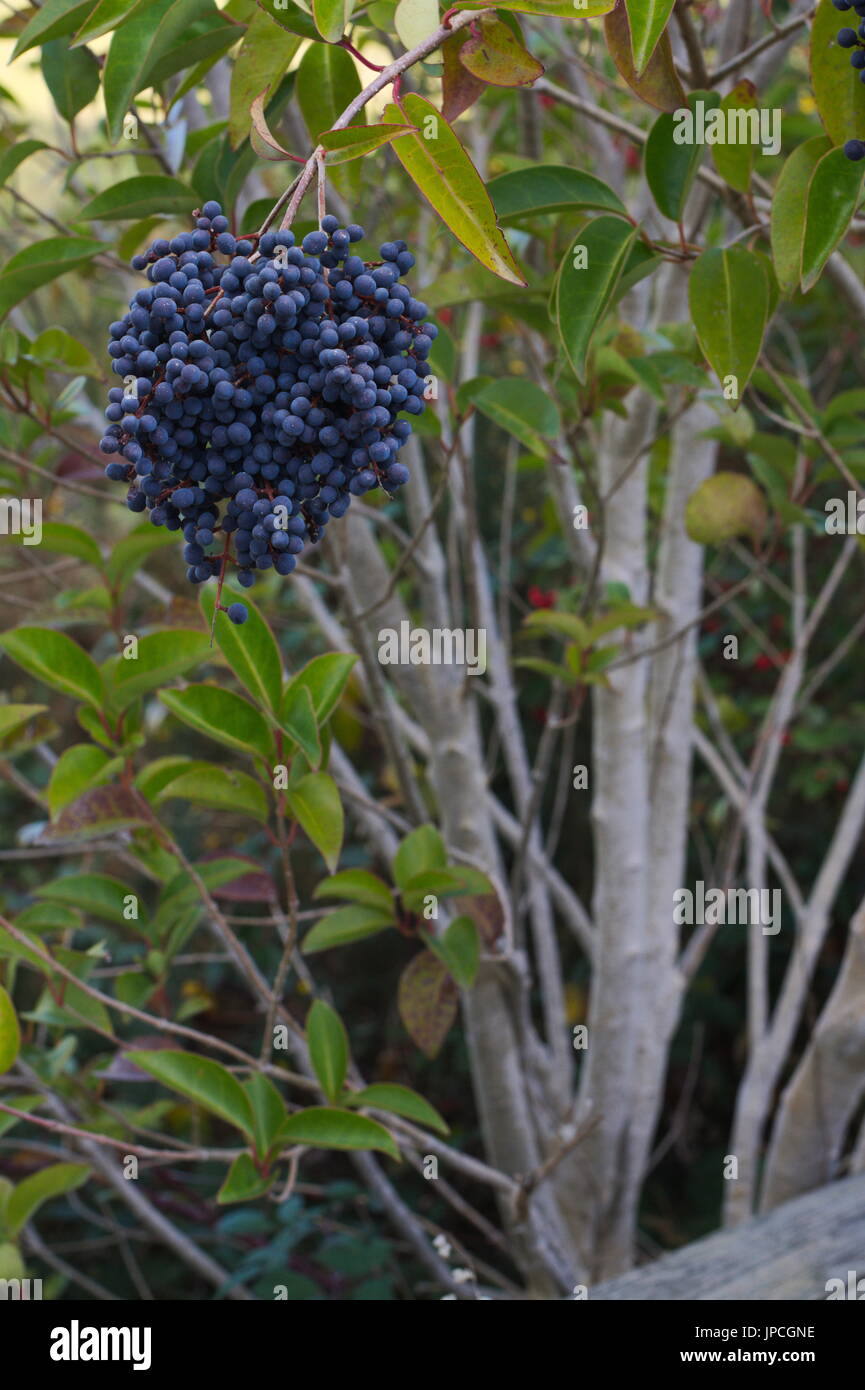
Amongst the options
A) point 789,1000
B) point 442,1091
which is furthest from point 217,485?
point 442,1091

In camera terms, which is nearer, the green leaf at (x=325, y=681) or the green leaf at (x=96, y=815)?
the green leaf at (x=325, y=681)

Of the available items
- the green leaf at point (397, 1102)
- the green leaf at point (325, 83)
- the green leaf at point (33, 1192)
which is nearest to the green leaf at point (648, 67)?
the green leaf at point (325, 83)

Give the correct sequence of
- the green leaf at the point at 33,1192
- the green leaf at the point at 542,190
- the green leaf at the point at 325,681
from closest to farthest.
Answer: the green leaf at the point at 542,190 → the green leaf at the point at 325,681 → the green leaf at the point at 33,1192

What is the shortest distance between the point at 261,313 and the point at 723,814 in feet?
6.28

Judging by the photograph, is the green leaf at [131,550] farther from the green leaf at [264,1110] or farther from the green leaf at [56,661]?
the green leaf at [264,1110]

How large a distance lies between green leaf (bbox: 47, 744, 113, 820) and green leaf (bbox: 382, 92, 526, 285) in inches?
21.6

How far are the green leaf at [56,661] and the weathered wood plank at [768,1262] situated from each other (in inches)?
28.5

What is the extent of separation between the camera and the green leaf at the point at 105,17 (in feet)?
2.03

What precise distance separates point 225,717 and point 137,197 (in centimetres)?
37

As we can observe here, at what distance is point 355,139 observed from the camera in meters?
0.50

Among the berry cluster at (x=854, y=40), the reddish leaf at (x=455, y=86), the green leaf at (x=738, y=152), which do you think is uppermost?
the green leaf at (x=738, y=152)

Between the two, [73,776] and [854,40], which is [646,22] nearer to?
[854,40]

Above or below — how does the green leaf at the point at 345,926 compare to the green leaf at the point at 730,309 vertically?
below

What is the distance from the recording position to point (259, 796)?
0.92 metres
